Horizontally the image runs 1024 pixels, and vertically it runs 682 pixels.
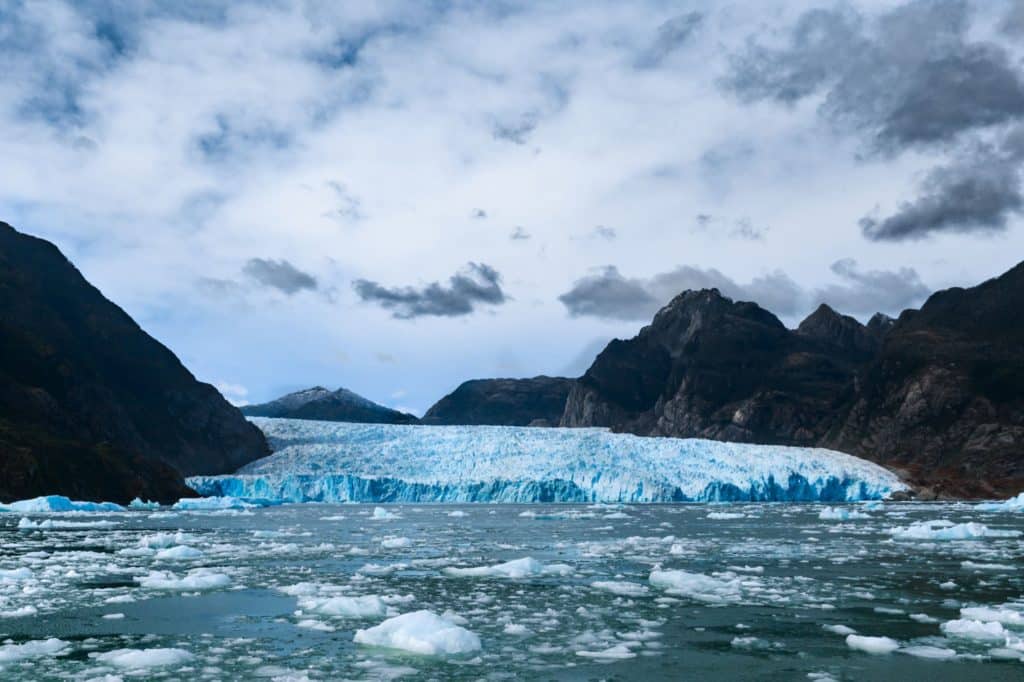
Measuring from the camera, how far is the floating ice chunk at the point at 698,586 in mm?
14422

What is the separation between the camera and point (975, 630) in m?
11.0

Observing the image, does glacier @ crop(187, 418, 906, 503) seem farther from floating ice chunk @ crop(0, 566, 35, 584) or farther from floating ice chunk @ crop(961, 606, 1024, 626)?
floating ice chunk @ crop(961, 606, 1024, 626)

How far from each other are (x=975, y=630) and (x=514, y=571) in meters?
8.39

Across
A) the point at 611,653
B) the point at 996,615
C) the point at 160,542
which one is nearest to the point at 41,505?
the point at 160,542

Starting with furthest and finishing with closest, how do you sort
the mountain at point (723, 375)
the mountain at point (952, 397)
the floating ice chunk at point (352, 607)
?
the mountain at point (723, 375) → the mountain at point (952, 397) → the floating ice chunk at point (352, 607)

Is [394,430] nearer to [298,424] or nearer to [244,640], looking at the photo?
[298,424]

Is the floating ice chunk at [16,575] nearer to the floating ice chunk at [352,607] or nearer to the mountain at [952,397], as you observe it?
the floating ice chunk at [352,607]

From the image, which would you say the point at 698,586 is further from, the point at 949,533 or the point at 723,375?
the point at 723,375

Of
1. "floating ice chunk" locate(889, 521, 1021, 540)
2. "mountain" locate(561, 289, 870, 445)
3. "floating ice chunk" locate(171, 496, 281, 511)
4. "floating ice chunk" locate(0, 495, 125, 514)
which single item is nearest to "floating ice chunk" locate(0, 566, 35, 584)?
"floating ice chunk" locate(889, 521, 1021, 540)

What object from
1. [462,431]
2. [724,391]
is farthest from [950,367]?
[462,431]

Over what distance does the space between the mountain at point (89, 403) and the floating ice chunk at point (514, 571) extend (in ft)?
141

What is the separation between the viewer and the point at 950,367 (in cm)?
11581

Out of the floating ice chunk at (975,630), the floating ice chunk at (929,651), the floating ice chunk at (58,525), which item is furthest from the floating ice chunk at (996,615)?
the floating ice chunk at (58,525)

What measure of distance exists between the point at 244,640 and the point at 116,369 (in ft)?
301
